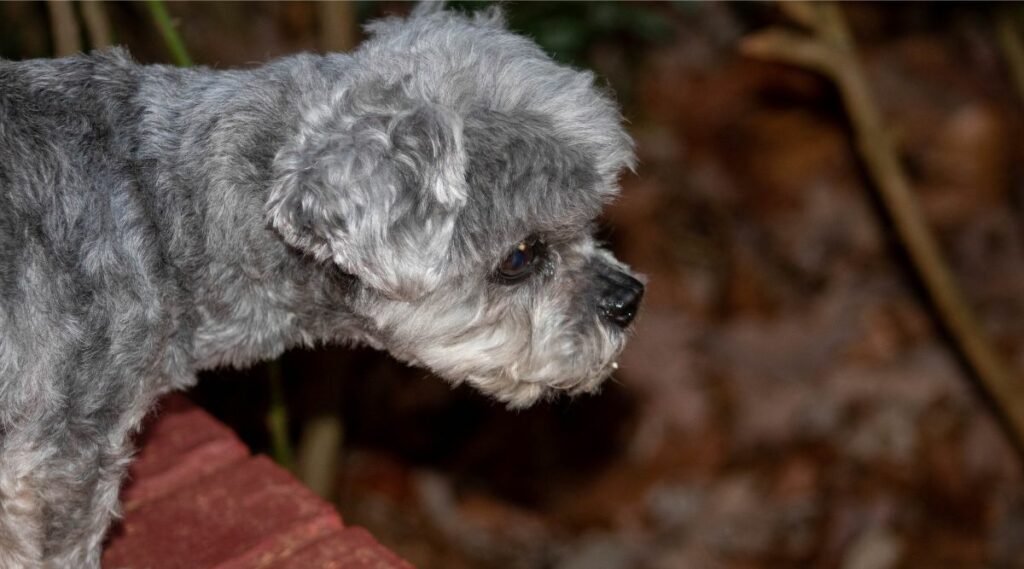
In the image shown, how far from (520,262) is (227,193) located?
860mm

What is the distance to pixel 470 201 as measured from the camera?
317 cm

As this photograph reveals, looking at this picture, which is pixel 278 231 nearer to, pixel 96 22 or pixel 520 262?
pixel 520 262

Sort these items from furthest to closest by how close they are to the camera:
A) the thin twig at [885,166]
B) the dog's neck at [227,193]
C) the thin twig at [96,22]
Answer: the thin twig at [885,166] → the thin twig at [96,22] → the dog's neck at [227,193]

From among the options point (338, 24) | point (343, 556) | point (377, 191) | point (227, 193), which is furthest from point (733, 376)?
point (377, 191)

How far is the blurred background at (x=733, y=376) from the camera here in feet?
23.0

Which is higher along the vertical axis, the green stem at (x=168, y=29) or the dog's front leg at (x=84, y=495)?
the green stem at (x=168, y=29)

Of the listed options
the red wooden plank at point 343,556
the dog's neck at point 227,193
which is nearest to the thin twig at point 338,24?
the dog's neck at point 227,193

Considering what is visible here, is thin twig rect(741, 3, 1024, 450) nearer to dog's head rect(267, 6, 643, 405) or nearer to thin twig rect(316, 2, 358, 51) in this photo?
thin twig rect(316, 2, 358, 51)

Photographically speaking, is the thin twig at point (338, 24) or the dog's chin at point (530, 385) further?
the thin twig at point (338, 24)

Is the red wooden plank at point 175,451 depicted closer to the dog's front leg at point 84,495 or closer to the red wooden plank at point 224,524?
the red wooden plank at point 224,524

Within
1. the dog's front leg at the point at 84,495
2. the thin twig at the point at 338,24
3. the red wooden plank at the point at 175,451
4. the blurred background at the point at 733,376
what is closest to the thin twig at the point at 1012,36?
the blurred background at the point at 733,376

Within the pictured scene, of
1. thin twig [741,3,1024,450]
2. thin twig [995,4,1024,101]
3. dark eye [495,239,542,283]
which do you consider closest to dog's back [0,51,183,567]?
dark eye [495,239,542,283]

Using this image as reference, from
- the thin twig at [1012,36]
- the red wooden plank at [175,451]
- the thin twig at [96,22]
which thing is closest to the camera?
the red wooden plank at [175,451]

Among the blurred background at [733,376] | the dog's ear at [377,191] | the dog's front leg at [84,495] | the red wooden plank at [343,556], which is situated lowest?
the blurred background at [733,376]
